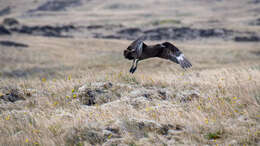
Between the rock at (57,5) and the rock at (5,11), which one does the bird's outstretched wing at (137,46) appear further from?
the rock at (5,11)

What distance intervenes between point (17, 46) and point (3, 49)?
3.27 m

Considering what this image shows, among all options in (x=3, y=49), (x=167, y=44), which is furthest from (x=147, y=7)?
(x=167, y=44)

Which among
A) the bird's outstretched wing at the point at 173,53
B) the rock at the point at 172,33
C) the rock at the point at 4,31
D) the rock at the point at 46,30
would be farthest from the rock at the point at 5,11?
the bird's outstretched wing at the point at 173,53

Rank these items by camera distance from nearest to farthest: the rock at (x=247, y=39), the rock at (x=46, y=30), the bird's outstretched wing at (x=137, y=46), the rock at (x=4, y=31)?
the bird's outstretched wing at (x=137, y=46) → the rock at (x=247, y=39) → the rock at (x=4, y=31) → the rock at (x=46, y=30)

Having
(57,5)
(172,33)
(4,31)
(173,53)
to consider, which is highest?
(173,53)

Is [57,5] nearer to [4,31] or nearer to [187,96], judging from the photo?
[4,31]

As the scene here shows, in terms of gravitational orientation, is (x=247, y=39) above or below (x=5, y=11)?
below

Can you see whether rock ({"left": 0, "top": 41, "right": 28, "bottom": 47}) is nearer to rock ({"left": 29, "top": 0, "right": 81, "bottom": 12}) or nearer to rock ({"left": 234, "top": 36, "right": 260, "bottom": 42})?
rock ({"left": 234, "top": 36, "right": 260, "bottom": 42})

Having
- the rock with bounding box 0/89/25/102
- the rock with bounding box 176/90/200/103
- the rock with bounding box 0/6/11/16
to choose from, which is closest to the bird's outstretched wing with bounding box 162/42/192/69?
the rock with bounding box 176/90/200/103

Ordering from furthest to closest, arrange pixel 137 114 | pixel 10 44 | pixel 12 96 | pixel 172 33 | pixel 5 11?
pixel 5 11, pixel 172 33, pixel 10 44, pixel 12 96, pixel 137 114

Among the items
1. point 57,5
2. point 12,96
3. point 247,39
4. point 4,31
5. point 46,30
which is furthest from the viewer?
point 57,5

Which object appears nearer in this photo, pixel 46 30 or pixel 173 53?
pixel 173 53

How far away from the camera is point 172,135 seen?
202 inches

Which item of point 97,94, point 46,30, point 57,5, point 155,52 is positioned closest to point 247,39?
point 46,30
